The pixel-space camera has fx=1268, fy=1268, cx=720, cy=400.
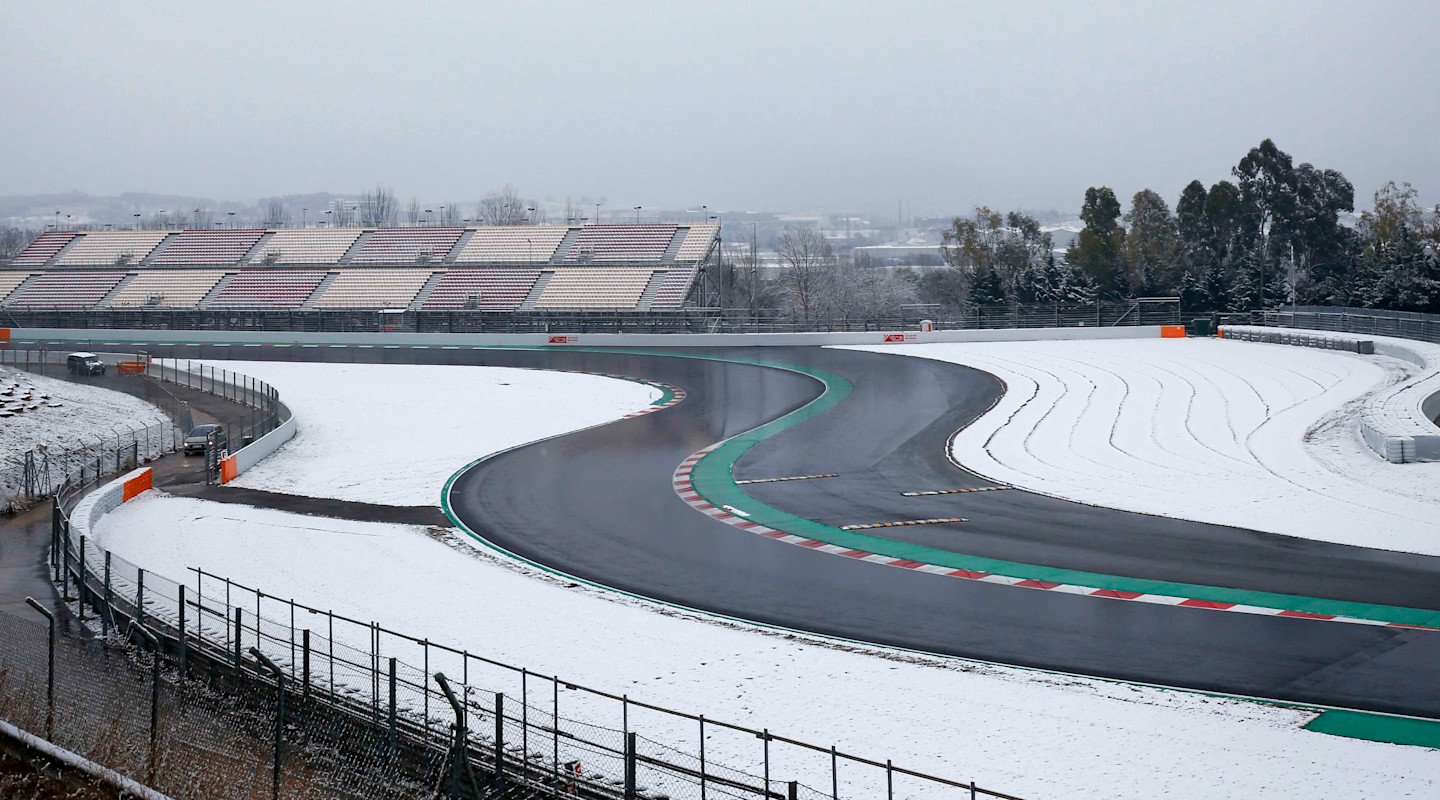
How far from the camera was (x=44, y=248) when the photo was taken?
Result: 3991 inches

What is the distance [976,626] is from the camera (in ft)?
57.3

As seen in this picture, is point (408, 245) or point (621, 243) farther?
point (408, 245)

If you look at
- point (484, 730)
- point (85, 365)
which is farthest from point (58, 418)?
point (484, 730)

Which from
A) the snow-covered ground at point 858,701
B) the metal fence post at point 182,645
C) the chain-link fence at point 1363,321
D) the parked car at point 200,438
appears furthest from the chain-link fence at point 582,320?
the metal fence post at point 182,645

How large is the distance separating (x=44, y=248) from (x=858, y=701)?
104 meters

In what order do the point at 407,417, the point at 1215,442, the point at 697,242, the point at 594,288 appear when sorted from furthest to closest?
the point at 697,242
the point at 594,288
the point at 407,417
the point at 1215,442

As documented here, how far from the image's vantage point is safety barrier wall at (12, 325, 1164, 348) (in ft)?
205

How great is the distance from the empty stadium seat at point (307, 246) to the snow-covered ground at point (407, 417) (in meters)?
33.2

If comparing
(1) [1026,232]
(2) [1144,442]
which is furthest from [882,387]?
(1) [1026,232]

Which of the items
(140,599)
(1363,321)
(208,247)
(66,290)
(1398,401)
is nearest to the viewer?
(140,599)

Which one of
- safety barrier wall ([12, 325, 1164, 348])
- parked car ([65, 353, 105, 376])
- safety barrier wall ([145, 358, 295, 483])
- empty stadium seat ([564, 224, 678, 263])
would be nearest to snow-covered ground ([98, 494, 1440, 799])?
safety barrier wall ([145, 358, 295, 483])

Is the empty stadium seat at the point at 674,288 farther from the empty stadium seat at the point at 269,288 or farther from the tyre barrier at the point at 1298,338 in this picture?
the tyre barrier at the point at 1298,338

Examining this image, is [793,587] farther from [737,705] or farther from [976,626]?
[737,705]

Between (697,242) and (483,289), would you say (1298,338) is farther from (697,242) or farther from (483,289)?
(483,289)
